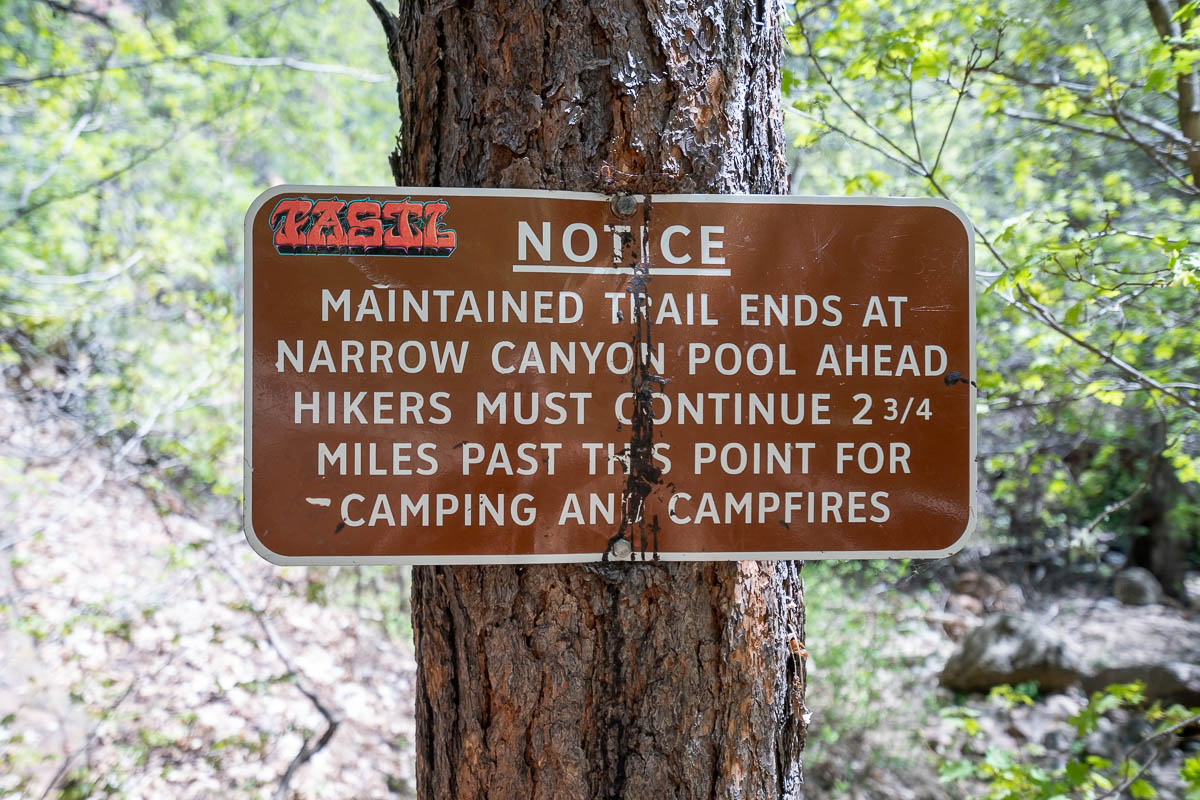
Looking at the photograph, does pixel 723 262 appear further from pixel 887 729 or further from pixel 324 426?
pixel 887 729

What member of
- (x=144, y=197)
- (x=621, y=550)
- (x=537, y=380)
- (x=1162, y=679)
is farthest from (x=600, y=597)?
(x=144, y=197)

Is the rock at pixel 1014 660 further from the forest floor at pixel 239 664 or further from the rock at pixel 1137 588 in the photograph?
the rock at pixel 1137 588

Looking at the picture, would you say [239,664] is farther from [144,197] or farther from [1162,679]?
[1162,679]

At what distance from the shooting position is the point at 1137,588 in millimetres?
6820

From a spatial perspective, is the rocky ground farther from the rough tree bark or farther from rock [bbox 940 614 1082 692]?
rock [bbox 940 614 1082 692]

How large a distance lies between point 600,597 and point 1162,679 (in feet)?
19.2

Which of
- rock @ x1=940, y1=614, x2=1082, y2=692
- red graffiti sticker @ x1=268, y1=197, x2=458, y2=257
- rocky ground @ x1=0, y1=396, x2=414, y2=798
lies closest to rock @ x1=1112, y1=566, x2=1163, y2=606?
rock @ x1=940, y1=614, x2=1082, y2=692

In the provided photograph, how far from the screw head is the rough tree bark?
0.08 feet

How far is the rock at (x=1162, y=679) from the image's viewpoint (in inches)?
198

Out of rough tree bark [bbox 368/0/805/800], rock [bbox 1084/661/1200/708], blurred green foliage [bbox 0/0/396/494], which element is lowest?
rock [bbox 1084/661/1200/708]

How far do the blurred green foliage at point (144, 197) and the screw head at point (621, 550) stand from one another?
4621 millimetres

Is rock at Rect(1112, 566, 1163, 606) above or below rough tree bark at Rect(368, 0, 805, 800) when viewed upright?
below

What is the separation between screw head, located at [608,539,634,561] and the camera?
1.06 m

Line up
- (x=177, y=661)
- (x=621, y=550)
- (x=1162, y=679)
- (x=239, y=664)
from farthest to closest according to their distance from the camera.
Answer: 1. (x=1162, y=679)
2. (x=239, y=664)
3. (x=177, y=661)
4. (x=621, y=550)
